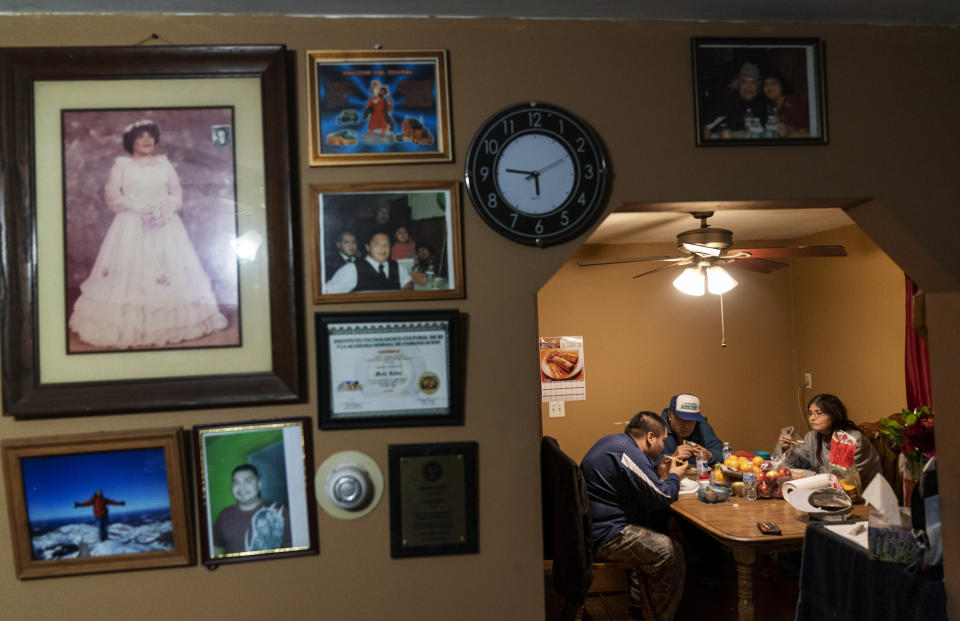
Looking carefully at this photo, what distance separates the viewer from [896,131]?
6.33 ft

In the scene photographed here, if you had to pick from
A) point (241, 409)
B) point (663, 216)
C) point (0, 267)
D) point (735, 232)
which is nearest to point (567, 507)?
point (241, 409)

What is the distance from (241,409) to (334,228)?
57cm

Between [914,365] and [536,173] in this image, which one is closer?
[536,173]

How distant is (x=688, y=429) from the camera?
4.79 meters

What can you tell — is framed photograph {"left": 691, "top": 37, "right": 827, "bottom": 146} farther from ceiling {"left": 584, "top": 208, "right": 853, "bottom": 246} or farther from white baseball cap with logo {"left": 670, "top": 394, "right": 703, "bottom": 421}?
white baseball cap with logo {"left": 670, "top": 394, "right": 703, "bottom": 421}

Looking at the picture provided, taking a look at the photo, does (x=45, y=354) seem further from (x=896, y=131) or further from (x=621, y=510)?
(x=621, y=510)

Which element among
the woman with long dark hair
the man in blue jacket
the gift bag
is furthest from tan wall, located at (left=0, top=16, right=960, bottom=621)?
the woman with long dark hair

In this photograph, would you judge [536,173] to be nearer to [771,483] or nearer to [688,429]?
[771,483]

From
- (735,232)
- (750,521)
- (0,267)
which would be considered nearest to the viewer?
(0,267)

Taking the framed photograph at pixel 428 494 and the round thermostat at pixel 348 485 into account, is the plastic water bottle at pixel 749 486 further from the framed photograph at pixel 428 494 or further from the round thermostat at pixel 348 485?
the round thermostat at pixel 348 485

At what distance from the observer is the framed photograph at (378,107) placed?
1.81 m

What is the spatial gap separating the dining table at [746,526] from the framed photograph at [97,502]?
7.77 feet

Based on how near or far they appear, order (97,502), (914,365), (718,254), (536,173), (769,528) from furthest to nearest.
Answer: (914,365)
(718,254)
(769,528)
(536,173)
(97,502)

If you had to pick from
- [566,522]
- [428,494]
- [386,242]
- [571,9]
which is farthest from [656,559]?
[571,9]
